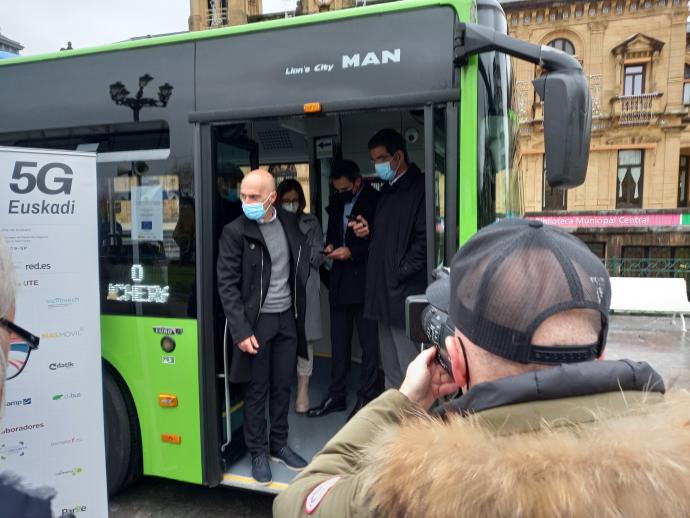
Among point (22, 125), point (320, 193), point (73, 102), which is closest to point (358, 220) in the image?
point (320, 193)

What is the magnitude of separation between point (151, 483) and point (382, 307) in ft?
7.33

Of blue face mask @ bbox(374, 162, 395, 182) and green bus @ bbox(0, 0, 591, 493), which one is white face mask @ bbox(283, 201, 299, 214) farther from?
blue face mask @ bbox(374, 162, 395, 182)

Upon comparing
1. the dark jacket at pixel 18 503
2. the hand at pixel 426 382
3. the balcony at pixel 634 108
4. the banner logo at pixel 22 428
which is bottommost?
the banner logo at pixel 22 428

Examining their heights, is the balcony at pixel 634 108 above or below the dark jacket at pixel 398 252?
above

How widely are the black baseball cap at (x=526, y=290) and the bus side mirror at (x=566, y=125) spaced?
4.66ft

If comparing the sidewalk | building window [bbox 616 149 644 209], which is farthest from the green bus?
building window [bbox 616 149 644 209]

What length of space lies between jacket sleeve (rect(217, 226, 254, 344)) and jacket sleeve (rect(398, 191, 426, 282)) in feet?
3.22

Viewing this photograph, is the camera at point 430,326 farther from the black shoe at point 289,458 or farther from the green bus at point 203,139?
the black shoe at point 289,458

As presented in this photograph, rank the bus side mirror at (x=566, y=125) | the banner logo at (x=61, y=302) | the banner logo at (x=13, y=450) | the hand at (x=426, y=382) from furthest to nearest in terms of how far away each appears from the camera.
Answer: the banner logo at (x=61, y=302) → the banner logo at (x=13, y=450) → the bus side mirror at (x=566, y=125) → the hand at (x=426, y=382)

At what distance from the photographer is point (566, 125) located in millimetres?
2199

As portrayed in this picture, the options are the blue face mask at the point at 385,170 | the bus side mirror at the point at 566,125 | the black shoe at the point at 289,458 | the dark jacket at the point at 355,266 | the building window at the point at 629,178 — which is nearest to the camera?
the bus side mirror at the point at 566,125

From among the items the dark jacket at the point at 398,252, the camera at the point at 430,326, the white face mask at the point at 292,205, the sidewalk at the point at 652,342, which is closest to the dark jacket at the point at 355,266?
the white face mask at the point at 292,205

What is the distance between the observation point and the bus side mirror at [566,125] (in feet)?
7.22

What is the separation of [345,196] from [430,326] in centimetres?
309
